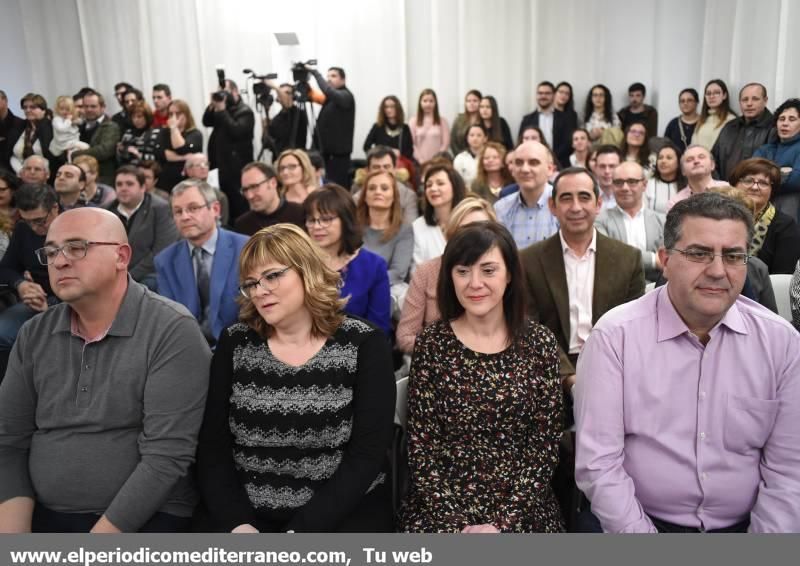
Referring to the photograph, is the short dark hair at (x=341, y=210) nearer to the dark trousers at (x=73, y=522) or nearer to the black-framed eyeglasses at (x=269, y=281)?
the black-framed eyeglasses at (x=269, y=281)

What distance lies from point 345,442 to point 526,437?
0.50m

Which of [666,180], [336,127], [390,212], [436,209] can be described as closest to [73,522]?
[390,212]

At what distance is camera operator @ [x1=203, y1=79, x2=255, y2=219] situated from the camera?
20.6 feet

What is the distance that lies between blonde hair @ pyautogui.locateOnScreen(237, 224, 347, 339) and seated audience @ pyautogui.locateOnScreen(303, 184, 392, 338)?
3.30 ft

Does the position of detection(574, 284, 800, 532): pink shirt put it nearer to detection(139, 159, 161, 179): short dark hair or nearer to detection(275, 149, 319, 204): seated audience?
detection(275, 149, 319, 204): seated audience

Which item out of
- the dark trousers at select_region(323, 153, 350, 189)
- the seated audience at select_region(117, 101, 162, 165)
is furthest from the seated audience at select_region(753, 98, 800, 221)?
the seated audience at select_region(117, 101, 162, 165)

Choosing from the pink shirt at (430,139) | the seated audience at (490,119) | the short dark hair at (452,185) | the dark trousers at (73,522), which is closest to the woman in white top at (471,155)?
the seated audience at (490,119)

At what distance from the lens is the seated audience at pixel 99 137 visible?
267 inches

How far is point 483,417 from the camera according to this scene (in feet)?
6.08

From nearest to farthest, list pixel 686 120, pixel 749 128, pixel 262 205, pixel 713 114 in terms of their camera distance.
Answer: pixel 262 205 → pixel 749 128 → pixel 713 114 → pixel 686 120

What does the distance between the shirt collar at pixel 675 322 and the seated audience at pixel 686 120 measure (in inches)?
219

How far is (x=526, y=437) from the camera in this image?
6.21 ft

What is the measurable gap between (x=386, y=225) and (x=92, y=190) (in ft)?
8.12

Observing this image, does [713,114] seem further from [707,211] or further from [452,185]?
[707,211]
